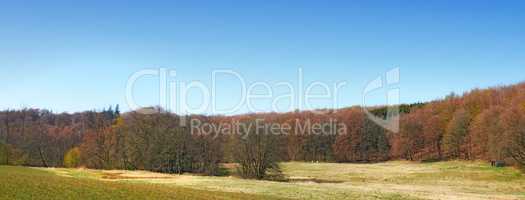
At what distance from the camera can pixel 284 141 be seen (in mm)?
128125

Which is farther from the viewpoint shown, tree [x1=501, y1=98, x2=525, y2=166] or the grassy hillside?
tree [x1=501, y1=98, x2=525, y2=166]

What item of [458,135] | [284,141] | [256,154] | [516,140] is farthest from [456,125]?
[256,154]

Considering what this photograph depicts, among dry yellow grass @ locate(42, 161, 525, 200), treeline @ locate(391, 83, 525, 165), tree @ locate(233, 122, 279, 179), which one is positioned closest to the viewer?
dry yellow grass @ locate(42, 161, 525, 200)

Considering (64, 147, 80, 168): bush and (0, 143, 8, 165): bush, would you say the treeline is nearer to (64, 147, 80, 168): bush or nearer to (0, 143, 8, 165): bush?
(64, 147, 80, 168): bush

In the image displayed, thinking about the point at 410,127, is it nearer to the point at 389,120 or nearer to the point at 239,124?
the point at 389,120

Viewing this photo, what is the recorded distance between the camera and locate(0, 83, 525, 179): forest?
77625mm

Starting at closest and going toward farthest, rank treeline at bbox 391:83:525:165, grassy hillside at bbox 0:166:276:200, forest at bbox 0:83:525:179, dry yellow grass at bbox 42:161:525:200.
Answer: grassy hillside at bbox 0:166:276:200, dry yellow grass at bbox 42:161:525:200, forest at bbox 0:83:525:179, treeline at bbox 391:83:525:165

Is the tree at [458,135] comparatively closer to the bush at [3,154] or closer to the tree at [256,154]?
the tree at [256,154]

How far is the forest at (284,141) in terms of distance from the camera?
77625 millimetres

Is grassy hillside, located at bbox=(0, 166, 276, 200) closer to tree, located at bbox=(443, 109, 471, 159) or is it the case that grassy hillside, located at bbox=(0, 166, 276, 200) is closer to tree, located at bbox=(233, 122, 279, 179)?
tree, located at bbox=(233, 122, 279, 179)

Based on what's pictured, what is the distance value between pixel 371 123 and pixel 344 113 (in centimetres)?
1196

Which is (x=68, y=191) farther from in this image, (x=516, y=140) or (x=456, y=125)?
(x=456, y=125)

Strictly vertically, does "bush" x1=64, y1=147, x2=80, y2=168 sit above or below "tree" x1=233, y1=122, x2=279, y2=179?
below

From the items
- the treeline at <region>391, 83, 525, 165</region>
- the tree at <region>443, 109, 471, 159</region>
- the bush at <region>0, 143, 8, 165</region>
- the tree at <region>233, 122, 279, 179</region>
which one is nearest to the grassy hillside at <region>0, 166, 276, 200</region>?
the tree at <region>233, 122, 279, 179</region>
